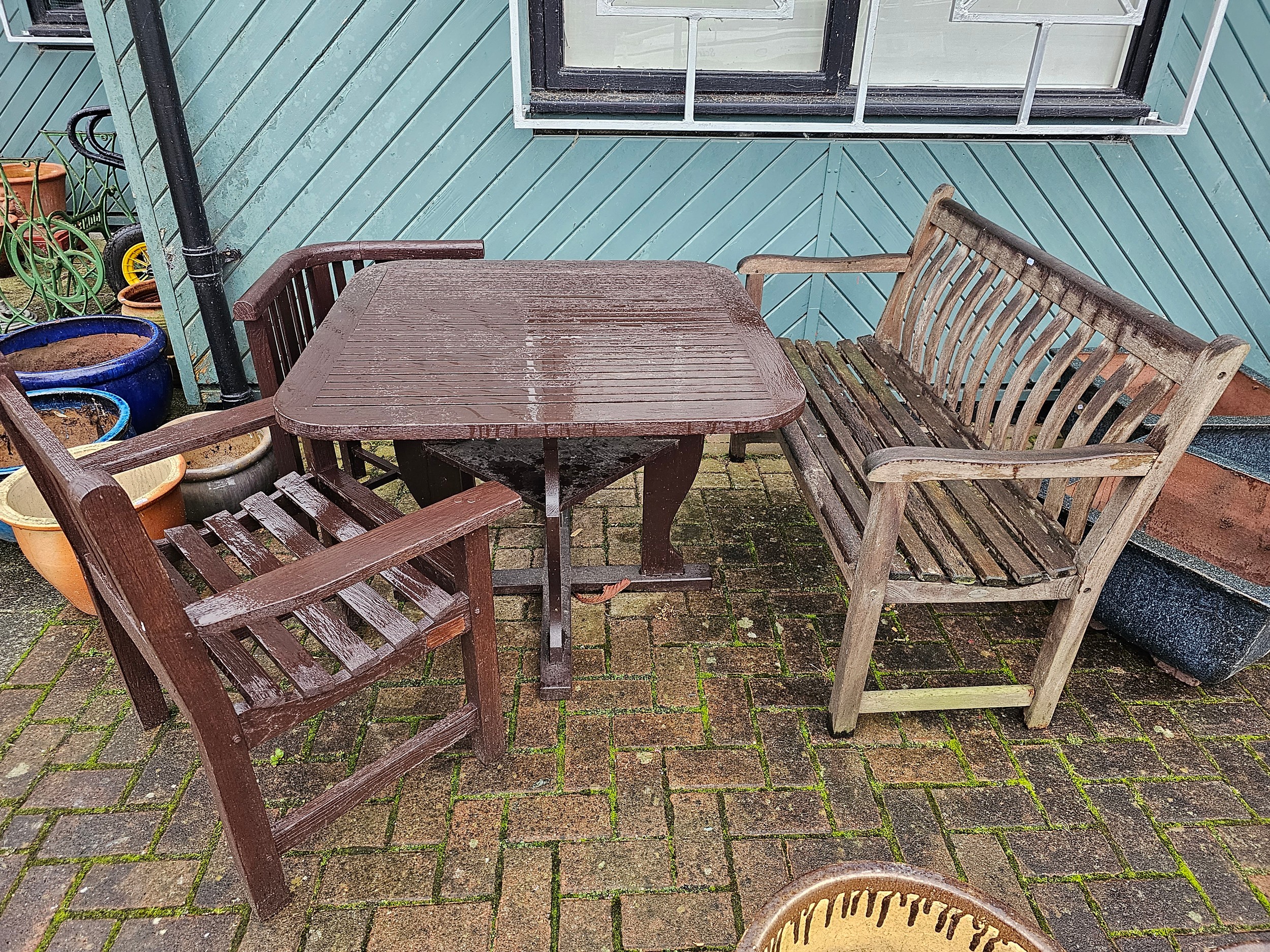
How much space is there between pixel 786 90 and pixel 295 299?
223cm

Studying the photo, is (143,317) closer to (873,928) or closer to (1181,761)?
(873,928)

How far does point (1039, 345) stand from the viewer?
2.52 meters

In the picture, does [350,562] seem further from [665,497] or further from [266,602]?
[665,497]

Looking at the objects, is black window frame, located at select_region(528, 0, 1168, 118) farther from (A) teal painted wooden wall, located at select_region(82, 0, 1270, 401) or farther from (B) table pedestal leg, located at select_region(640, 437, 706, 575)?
(B) table pedestal leg, located at select_region(640, 437, 706, 575)

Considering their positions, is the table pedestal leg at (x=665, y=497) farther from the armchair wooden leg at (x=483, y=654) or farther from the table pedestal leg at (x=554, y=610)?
the armchair wooden leg at (x=483, y=654)

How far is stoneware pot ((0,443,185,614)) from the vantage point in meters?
2.57

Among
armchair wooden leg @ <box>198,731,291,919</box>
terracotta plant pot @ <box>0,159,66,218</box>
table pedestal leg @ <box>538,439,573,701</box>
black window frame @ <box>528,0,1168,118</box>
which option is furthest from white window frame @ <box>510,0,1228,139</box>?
terracotta plant pot @ <box>0,159,66,218</box>

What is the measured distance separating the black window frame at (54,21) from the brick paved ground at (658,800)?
16.1 feet

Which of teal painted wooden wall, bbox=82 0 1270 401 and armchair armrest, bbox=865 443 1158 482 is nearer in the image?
armchair armrest, bbox=865 443 1158 482

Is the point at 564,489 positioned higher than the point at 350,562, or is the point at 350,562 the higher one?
the point at 350,562

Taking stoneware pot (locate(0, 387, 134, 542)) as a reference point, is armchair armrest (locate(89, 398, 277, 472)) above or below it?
above

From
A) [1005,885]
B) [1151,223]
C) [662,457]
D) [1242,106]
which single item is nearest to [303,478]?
[662,457]

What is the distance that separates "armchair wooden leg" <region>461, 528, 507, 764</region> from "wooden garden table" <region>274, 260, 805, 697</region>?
28 cm

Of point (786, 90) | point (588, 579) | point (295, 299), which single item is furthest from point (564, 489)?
point (786, 90)
